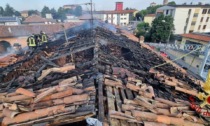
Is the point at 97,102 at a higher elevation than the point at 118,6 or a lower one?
lower

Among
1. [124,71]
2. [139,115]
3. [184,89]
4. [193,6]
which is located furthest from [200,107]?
[193,6]

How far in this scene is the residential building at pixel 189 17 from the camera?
37.5 metres

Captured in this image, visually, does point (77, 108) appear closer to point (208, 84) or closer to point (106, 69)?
point (106, 69)

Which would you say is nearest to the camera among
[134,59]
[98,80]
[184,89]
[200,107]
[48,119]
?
[48,119]

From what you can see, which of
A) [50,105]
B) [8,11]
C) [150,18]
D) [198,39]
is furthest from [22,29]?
[8,11]

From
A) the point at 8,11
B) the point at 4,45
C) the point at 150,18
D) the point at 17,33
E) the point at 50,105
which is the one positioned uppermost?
the point at 8,11

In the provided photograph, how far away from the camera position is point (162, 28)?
3316cm

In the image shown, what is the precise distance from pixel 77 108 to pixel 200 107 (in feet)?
9.86

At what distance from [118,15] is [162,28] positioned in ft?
105

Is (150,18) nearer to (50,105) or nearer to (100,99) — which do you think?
(100,99)

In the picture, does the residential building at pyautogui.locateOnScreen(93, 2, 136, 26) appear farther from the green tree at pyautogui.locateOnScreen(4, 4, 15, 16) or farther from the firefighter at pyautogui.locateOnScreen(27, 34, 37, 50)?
the firefighter at pyautogui.locateOnScreen(27, 34, 37, 50)

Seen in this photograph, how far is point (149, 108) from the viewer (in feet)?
11.0

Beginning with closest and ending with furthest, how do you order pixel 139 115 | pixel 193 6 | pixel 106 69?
→ pixel 139 115 < pixel 106 69 < pixel 193 6

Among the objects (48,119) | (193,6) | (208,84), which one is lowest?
(48,119)
